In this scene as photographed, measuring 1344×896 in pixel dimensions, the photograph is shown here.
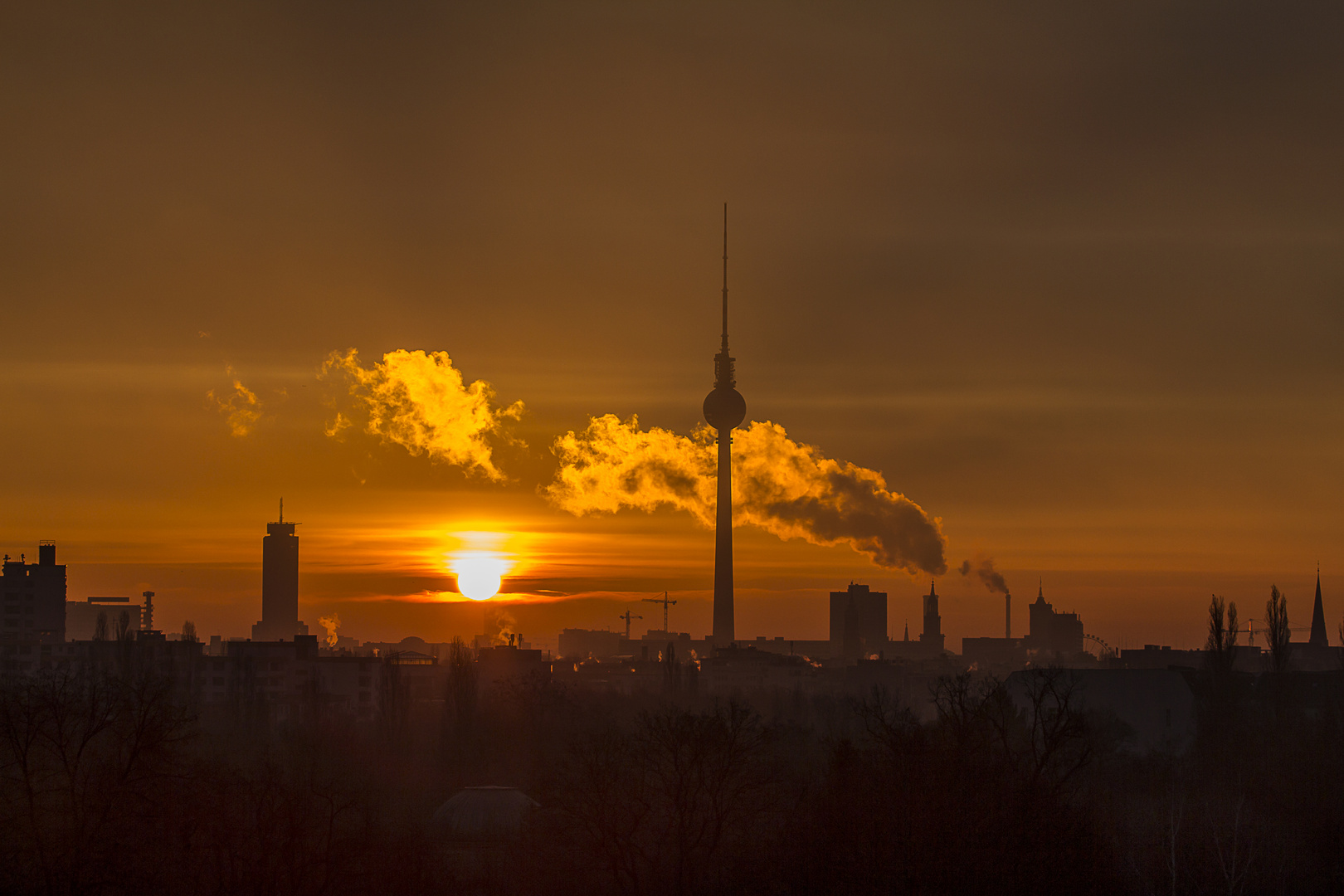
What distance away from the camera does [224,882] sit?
40656mm

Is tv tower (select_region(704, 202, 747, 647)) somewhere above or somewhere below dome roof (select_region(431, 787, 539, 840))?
above

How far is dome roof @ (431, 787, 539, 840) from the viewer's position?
6147 cm

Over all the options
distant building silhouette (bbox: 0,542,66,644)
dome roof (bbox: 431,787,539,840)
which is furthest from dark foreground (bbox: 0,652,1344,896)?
distant building silhouette (bbox: 0,542,66,644)

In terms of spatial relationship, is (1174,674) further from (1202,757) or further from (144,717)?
(144,717)

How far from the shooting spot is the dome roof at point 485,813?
6147 centimetres

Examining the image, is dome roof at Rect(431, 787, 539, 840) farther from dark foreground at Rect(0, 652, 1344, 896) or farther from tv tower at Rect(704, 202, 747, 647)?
tv tower at Rect(704, 202, 747, 647)

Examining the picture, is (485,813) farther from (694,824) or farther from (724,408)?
(724,408)

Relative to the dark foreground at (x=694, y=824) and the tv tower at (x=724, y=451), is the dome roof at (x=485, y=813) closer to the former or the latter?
the dark foreground at (x=694, y=824)

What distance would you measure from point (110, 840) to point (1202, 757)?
54470mm

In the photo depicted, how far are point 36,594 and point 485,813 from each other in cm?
11569

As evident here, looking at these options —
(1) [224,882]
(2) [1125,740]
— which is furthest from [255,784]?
(2) [1125,740]

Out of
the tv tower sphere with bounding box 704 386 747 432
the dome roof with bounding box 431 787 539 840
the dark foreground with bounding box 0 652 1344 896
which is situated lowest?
the dome roof with bounding box 431 787 539 840

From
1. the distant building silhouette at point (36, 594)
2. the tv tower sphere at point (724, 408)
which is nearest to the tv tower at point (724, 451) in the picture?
the tv tower sphere at point (724, 408)

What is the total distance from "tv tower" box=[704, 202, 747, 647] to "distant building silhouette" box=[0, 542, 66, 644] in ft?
259
